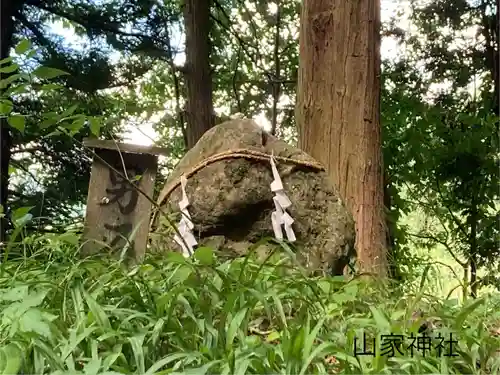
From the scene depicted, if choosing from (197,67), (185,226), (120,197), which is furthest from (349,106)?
(197,67)

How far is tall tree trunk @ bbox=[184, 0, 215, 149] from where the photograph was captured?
10.7 feet

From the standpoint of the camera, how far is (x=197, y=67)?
3.33 meters

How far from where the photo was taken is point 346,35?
1.72 m

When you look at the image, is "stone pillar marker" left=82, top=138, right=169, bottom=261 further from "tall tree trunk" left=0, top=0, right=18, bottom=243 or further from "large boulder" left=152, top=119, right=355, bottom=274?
"tall tree trunk" left=0, top=0, right=18, bottom=243

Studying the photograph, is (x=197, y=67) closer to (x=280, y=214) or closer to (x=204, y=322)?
(x=280, y=214)

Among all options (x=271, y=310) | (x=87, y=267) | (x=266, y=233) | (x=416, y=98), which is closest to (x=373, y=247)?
(x=266, y=233)

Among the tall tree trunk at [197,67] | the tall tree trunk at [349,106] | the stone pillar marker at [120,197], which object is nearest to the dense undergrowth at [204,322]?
the stone pillar marker at [120,197]

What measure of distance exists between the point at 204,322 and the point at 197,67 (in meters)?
2.75

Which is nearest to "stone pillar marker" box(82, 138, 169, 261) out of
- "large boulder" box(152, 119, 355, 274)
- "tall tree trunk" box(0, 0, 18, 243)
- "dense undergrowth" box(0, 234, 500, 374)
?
"dense undergrowth" box(0, 234, 500, 374)

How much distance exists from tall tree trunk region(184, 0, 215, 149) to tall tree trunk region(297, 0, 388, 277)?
61.1 inches

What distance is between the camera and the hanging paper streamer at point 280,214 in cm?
129

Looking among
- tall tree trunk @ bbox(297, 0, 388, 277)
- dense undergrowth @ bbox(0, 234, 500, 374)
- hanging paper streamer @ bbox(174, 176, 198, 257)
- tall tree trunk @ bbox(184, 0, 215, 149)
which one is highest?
tall tree trunk @ bbox(184, 0, 215, 149)

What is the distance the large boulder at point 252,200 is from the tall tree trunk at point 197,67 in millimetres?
1889

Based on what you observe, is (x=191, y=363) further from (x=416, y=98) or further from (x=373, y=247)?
(x=416, y=98)
